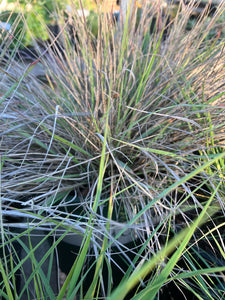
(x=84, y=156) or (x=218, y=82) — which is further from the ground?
(x=218, y=82)

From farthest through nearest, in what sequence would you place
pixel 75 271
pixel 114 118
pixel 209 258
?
pixel 114 118 < pixel 209 258 < pixel 75 271

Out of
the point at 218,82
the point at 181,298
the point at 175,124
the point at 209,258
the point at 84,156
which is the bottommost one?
the point at 181,298

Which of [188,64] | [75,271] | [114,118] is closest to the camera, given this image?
[75,271]

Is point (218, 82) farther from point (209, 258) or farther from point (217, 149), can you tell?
point (209, 258)

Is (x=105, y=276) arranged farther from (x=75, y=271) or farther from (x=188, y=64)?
(x=188, y=64)

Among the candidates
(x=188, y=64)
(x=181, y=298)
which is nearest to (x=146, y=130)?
(x=188, y=64)

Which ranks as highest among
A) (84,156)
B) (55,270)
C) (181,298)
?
(84,156)

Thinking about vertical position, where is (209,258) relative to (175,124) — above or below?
below

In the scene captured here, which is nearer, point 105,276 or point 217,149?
point 105,276

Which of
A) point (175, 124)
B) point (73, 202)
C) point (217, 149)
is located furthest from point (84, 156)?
point (217, 149)
